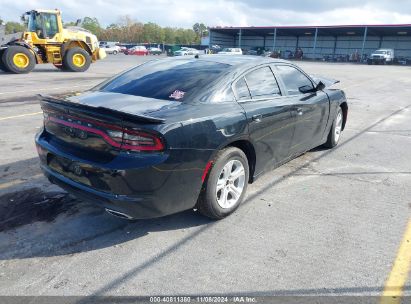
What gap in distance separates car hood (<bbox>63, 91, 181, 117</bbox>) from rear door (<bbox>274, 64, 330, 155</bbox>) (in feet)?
5.83

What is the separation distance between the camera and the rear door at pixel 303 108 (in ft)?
14.9

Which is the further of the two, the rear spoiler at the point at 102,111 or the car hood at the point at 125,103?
the car hood at the point at 125,103

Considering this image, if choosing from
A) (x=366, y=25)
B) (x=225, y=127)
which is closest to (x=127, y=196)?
(x=225, y=127)

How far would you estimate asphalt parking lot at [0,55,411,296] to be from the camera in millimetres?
2707

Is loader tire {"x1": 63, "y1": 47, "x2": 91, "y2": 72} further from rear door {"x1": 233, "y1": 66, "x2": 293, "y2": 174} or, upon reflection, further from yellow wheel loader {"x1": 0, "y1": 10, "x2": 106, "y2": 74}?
rear door {"x1": 233, "y1": 66, "x2": 293, "y2": 174}

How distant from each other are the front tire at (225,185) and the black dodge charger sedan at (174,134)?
0.4 inches

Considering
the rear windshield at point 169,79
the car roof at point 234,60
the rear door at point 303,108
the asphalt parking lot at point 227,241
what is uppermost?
the car roof at point 234,60

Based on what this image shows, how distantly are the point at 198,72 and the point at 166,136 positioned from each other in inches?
49.2

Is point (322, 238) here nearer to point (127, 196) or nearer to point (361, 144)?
point (127, 196)

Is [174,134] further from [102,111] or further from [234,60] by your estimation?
[234,60]

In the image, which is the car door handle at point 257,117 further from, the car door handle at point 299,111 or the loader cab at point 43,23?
the loader cab at point 43,23

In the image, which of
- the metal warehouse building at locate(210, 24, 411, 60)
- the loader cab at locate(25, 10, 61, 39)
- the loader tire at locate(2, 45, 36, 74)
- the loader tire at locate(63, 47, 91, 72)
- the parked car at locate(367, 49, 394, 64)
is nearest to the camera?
the loader tire at locate(2, 45, 36, 74)

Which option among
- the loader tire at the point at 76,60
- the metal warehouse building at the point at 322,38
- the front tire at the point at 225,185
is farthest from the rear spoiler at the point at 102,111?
the metal warehouse building at the point at 322,38

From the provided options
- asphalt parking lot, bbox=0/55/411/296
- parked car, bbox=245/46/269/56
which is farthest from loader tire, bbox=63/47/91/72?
parked car, bbox=245/46/269/56
